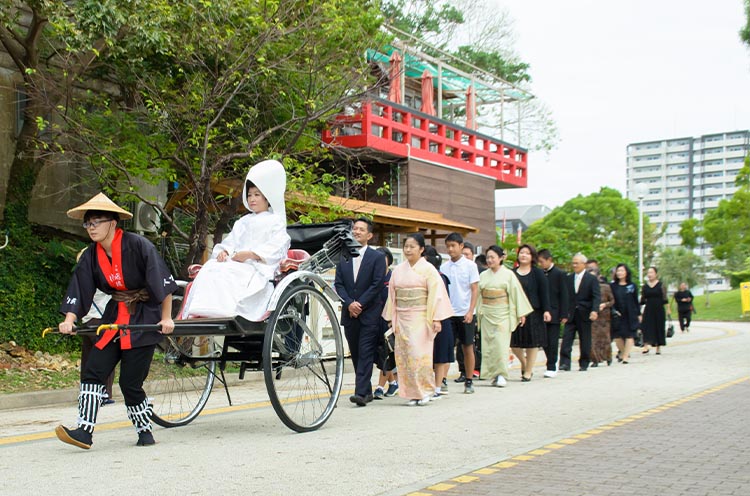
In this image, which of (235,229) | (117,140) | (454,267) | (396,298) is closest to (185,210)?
(117,140)

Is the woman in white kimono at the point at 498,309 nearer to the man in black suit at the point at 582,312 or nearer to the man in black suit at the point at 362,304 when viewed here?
the man in black suit at the point at 362,304

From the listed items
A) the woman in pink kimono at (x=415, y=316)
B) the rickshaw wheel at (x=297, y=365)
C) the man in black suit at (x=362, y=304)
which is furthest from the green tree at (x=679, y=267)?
the rickshaw wheel at (x=297, y=365)

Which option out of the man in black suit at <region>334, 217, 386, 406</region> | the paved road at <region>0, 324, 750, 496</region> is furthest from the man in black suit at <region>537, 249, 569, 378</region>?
the man in black suit at <region>334, 217, 386, 406</region>

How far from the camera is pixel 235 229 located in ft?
26.2

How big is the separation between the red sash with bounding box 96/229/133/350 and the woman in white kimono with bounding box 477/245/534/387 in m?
6.53

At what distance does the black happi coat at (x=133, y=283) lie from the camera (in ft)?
21.8

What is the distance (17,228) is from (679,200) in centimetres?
14281

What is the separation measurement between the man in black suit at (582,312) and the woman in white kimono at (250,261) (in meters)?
8.27

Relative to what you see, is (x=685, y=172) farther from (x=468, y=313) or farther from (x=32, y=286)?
(x=32, y=286)

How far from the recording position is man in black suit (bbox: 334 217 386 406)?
31.6 ft

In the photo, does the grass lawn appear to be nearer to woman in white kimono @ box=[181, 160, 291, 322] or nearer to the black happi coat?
woman in white kimono @ box=[181, 160, 291, 322]

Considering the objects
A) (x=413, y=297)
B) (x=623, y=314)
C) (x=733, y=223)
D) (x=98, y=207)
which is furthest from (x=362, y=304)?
(x=733, y=223)

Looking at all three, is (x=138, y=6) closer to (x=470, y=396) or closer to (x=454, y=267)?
(x=454, y=267)

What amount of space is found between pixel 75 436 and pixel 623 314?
13.3 meters
